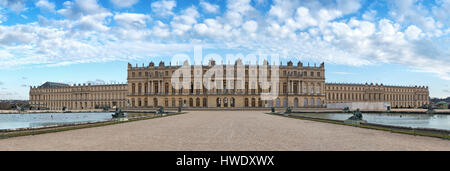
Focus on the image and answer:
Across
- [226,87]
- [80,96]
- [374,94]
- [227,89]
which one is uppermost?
[226,87]

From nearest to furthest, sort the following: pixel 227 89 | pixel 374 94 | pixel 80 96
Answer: pixel 227 89 < pixel 374 94 < pixel 80 96

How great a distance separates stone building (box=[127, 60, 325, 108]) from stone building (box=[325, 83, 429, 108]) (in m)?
28.3

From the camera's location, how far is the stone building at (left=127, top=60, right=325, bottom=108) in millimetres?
80562

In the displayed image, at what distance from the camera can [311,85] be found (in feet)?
282

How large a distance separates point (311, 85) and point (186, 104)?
35.5 metres

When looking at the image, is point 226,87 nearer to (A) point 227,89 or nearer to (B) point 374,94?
(A) point 227,89

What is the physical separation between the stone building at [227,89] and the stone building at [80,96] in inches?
1185

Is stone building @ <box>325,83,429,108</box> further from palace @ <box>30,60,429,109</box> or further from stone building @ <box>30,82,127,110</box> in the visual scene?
stone building @ <box>30,82,127,110</box>

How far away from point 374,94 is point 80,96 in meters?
114

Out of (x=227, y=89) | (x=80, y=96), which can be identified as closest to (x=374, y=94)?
Answer: (x=227, y=89)

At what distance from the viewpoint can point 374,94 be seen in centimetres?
11500

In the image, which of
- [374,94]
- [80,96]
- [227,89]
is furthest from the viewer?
[80,96]

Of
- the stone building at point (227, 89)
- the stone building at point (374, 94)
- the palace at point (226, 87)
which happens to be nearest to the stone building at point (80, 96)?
the stone building at point (227, 89)
